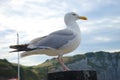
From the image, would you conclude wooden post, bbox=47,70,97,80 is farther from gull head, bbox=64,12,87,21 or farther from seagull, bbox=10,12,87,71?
gull head, bbox=64,12,87,21

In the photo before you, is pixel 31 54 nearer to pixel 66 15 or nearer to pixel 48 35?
pixel 48 35

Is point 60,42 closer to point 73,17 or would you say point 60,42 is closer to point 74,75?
A: point 73,17

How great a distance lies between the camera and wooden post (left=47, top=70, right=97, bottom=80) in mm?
6695

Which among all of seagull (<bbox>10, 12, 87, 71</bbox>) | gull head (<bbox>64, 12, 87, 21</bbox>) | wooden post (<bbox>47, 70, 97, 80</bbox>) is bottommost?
wooden post (<bbox>47, 70, 97, 80</bbox>)

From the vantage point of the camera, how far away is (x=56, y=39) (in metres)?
9.67

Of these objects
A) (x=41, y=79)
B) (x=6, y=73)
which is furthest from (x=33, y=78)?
(x=6, y=73)

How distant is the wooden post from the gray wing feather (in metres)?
2.33

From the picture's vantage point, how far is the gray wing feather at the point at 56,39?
9.23 metres

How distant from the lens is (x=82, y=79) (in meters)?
6.71

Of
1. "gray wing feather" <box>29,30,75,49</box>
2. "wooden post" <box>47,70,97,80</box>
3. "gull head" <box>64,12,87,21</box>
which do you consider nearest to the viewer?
"wooden post" <box>47,70,97,80</box>

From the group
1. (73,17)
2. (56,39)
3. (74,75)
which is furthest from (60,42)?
(74,75)

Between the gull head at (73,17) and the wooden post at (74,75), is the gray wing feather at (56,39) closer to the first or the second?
the gull head at (73,17)

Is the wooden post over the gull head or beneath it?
beneath

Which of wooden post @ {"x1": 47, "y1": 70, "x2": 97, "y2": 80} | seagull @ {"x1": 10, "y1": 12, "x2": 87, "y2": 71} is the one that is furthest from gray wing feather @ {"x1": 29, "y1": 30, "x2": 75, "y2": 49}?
wooden post @ {"x1": 47, "y1": 70, "x2": 97, "y2": 80}
